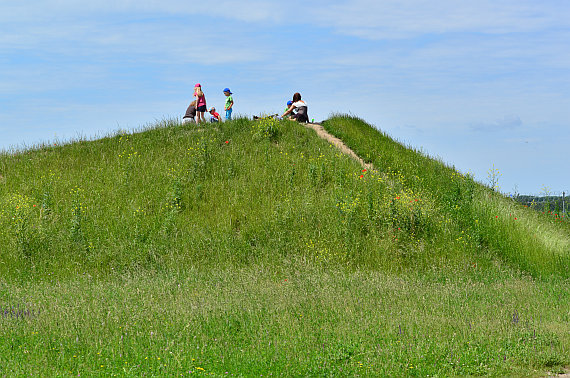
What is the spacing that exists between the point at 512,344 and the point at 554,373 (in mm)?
658

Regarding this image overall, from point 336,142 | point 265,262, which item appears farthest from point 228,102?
point 265,262

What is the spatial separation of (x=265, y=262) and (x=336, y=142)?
27.1ft

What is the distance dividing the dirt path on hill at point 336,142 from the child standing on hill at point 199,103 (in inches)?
168

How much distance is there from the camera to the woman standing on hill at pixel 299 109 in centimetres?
2138

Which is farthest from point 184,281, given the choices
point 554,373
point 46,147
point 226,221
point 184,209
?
point 46,147

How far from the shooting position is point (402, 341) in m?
6.83

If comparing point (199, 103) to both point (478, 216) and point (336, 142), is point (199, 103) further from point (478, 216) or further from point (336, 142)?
Result: point (478, 216)

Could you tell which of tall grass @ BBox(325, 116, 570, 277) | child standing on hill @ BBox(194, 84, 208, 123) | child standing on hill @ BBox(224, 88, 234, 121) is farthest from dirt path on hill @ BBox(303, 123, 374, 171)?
child standing on hill @ BBox(194, 84, 208, 123)

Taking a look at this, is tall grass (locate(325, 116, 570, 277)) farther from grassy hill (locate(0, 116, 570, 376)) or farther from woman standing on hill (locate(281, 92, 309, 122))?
woman standing on hill (locate(281, 92, 309, 122))

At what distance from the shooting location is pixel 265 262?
12.3 m

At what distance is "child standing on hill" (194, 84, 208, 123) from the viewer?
20.0 meters

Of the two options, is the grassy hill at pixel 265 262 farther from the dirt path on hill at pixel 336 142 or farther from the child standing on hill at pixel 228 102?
the child standing on hill at pixel 228 102

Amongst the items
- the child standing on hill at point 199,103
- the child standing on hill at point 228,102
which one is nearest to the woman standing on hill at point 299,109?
the child standing on hill at point 228,102

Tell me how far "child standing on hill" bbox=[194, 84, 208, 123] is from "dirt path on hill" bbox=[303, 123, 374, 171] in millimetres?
4273
